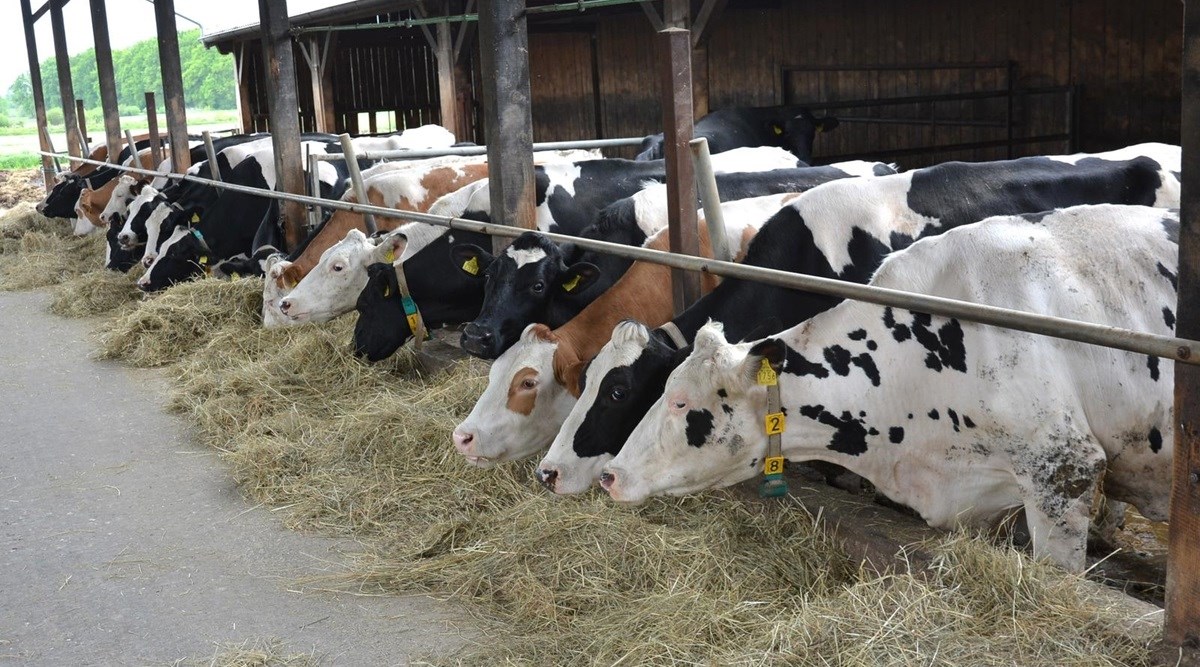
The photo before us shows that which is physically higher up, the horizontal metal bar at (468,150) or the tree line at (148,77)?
the tree line at (148,77)

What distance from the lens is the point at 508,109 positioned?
243 inches

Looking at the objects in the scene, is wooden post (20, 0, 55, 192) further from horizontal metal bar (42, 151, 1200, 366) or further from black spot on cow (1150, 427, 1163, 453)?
black spot on cow (1150, 427, 1163, 453)

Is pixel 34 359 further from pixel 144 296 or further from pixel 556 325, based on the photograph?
pixel 556 325

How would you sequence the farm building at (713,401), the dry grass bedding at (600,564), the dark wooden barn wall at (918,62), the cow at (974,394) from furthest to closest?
1. the dark wooden barn wall at (918,62)
2. the cow at (974,394)
3. the farm building at (713,401)
4. the dry grass bedding at (600,564)

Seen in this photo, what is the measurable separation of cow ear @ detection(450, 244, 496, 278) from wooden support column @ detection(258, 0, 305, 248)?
4.23 m

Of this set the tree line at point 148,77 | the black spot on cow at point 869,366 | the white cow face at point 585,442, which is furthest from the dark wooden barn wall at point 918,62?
the tree line at point 148,77

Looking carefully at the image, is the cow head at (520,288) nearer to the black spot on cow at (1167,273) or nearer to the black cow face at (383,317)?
the black cow face at (383,317)

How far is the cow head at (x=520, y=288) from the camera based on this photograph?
5457 millimetres

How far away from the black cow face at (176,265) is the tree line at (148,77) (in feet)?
289

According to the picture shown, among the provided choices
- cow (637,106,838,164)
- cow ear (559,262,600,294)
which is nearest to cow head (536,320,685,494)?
cow ear (559,262,600,294)

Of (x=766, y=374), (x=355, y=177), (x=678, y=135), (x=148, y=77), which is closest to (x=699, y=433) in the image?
(x=766, y=374)

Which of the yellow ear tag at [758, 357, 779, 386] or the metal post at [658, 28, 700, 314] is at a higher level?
the metal post at [658, 28, 700, 314]

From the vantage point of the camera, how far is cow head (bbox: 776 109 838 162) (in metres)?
12.2

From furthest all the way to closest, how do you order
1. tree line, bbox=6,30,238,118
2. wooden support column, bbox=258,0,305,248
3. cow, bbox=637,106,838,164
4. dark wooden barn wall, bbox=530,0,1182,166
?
tree line, bbox=6,30,238,118, cow, bbox=637,106,838,164, dark wooden barn wall, bbox=530,0,1182,166, wooden support column, bbox=258,0,305,248
